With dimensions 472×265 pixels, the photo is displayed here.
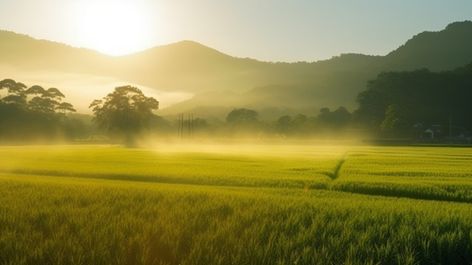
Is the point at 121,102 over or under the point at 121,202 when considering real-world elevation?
over

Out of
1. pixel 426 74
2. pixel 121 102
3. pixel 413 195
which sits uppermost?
pixel 426 74

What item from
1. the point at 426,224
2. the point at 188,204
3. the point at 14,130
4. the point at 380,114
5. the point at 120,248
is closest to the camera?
the point at 120,248

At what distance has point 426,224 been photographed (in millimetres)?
10531

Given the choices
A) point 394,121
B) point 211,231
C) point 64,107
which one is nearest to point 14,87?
point 64,107

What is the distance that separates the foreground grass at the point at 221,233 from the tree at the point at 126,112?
300 feet

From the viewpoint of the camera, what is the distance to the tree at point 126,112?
4055 inches

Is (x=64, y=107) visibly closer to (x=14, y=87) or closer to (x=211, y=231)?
(x=14, y=87)

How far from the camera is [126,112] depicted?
4070 inches

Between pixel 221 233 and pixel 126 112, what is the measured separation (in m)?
97.3

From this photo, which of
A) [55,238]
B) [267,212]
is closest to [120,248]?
[55,238]

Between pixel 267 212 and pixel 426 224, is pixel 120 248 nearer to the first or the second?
pixel 267 212

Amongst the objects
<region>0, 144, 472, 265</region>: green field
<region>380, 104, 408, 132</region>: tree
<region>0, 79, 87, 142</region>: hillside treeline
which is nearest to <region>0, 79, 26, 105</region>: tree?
<region>0, 79, 87, 142</region>: hillside treeline

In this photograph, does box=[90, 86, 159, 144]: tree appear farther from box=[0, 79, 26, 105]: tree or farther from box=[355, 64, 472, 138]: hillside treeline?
box=[355, 64, 472, 138]: hillside treeline

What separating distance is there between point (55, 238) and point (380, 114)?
135754 mm
